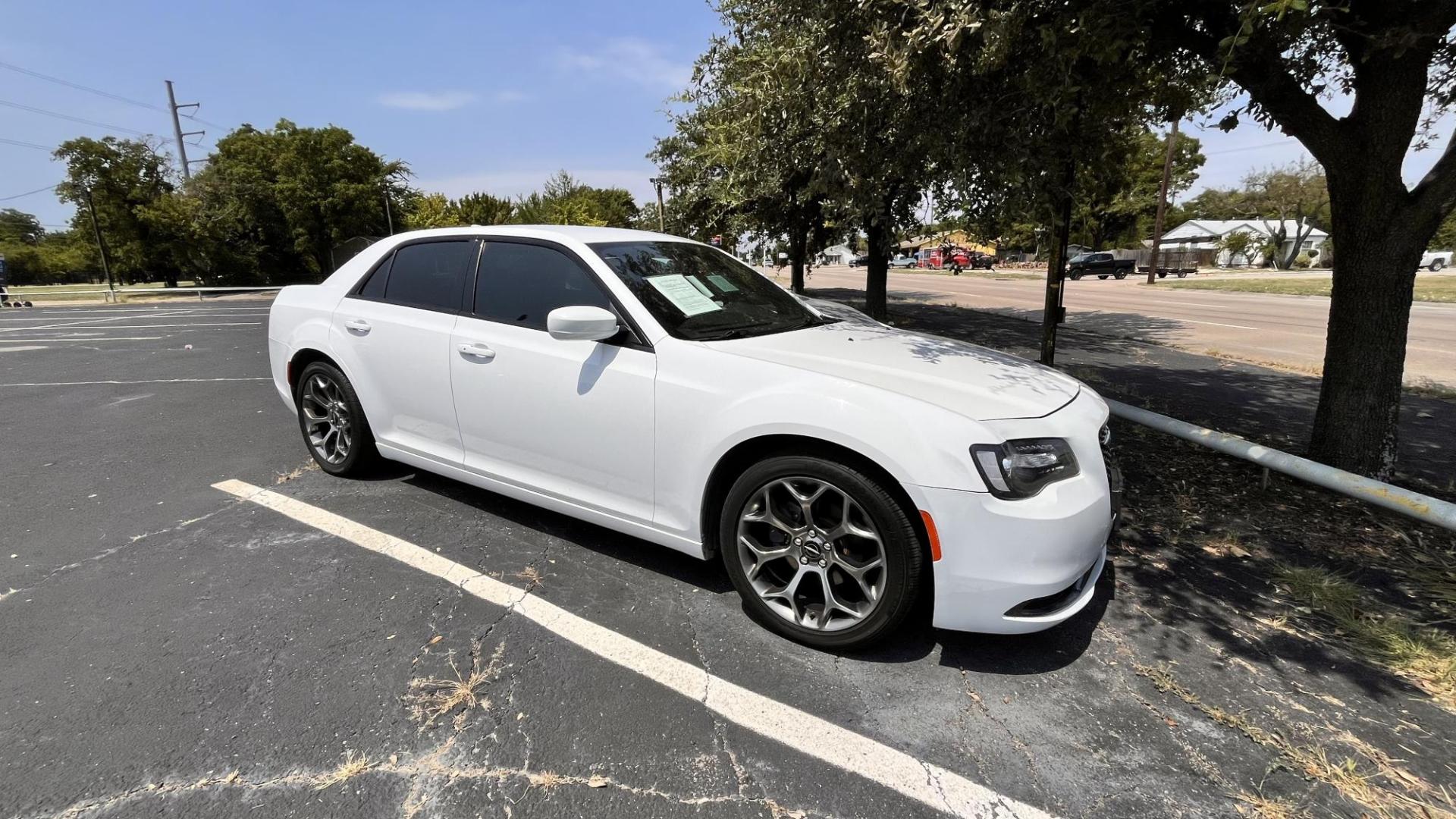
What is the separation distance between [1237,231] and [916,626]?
68108 millimetres

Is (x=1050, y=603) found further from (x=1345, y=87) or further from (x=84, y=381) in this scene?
(x=84, y=381)

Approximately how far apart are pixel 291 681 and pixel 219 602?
853 mm

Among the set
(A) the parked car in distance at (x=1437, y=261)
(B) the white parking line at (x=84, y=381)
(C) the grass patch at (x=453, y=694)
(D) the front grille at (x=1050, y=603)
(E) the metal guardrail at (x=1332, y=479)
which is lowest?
(C) the grass patch at (x=453, y=694)

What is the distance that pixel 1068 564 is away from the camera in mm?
2314

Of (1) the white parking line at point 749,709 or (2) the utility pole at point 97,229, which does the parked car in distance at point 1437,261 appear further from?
(2) the utility pole at point 97,229

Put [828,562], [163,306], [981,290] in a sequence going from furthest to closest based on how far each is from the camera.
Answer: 1. [981,290]
2. [163,306]
3. [828,562]

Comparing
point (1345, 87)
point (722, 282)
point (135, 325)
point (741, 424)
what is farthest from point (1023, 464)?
point (135, 325)

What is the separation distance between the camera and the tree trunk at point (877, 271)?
11.2 meters

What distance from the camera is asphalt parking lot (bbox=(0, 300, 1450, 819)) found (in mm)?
1956

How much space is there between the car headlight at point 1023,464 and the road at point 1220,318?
9094 millimetres

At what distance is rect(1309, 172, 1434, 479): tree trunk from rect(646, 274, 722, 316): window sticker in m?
3.81

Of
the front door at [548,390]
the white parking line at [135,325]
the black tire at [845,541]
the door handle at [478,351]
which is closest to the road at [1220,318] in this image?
the black tire at [845,541]

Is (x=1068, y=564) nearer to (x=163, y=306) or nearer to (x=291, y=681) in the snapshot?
(x=291, y=681)

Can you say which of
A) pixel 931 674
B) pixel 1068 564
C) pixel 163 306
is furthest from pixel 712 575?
pixel 163 306
